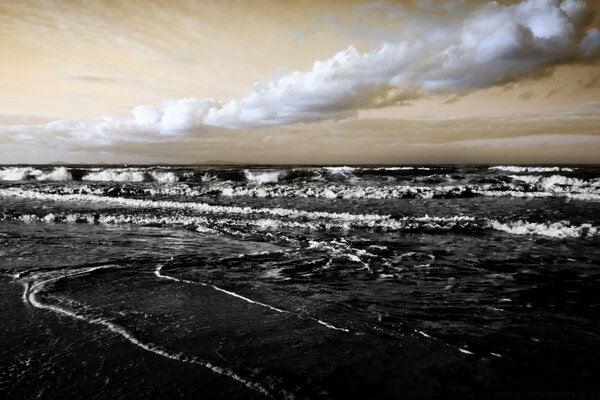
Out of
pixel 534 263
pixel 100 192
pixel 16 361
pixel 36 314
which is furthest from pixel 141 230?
pixel 100 192

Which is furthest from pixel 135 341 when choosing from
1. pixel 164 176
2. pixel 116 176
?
pixel 116 176

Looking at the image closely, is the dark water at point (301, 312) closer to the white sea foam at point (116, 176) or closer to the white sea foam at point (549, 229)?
the white sea foam at point (549, 229)

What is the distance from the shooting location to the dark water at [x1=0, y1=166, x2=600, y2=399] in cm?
319

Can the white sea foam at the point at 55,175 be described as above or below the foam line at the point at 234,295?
above

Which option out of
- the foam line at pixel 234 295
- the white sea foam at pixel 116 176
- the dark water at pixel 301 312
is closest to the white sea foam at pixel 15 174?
the white sea foam at pixel 116 176

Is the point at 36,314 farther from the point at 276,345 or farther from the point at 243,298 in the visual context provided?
the point at 276,345

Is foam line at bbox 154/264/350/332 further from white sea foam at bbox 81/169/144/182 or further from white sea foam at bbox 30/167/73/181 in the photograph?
white sea foam at bbox 30/167/73/181

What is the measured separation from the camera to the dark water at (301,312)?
3.19 m

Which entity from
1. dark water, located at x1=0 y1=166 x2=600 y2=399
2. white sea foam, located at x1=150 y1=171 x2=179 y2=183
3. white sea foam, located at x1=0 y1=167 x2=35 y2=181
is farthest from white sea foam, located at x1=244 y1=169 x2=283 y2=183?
white sea foam, located at x1=0 y1=167 x2=35 y2=181

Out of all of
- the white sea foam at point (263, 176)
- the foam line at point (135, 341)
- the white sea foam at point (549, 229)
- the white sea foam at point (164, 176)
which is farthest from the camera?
the white sea foam at point (164, 176)

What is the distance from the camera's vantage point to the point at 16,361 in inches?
134

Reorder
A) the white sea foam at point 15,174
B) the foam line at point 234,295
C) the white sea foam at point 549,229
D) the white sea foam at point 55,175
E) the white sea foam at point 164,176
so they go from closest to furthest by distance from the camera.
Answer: the foam line at point 234,295 → the white sea foam at point 549,229 → the white sea foam at point 164,176 → the white sea foam at point 55,175 → the white sea foam at point 15,174

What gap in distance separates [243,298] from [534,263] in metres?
5.57

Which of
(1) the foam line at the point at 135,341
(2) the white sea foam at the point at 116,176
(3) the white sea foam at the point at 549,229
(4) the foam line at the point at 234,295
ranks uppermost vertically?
(2) the white sea foam at the point at 116,176
